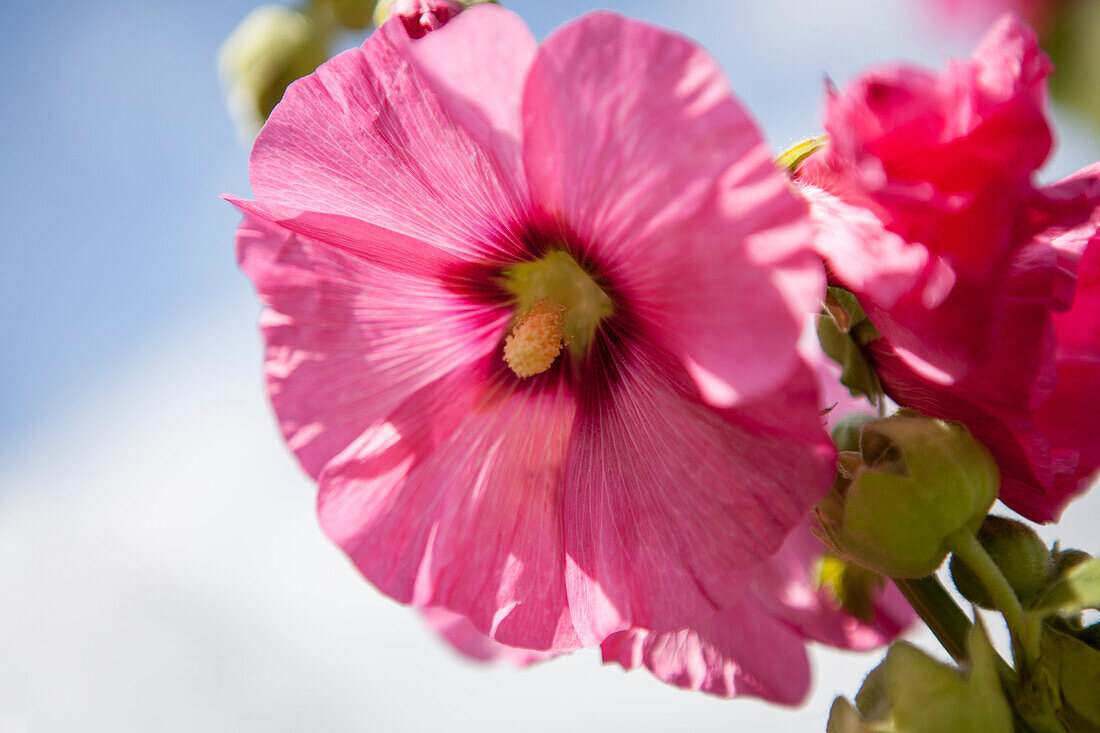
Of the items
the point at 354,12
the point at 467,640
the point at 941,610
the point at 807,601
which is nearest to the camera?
the point at 941,610

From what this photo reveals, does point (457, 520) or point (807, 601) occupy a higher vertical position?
point (457, 520)

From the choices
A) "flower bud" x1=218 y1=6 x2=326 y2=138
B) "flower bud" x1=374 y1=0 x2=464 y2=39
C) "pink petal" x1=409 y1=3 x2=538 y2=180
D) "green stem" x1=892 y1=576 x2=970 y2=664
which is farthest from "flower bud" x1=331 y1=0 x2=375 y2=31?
"green stem" x1=892 y1=576 x2=970 y2=664

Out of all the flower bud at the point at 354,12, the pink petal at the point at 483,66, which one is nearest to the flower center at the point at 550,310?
the pink petal at the point at 483,66

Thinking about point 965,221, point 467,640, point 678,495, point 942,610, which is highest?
point 965,221

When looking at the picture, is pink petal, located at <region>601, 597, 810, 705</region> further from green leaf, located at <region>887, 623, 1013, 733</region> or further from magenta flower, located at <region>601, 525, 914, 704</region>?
green leaf, located at <region>887, 623, 1013, 733</region>

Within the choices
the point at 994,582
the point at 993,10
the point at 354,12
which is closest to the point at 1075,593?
the point at 994,582

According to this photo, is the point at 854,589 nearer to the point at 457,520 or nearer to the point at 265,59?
the point at 457,520

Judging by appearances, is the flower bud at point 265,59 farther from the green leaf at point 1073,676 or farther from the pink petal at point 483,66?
the green leaf at point 1073,676

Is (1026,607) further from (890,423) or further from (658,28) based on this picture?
(658,28)

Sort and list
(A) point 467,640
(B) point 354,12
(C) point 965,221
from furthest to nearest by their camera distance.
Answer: (B) point 354,12, (A) point 467,640, (C) point 965,221
